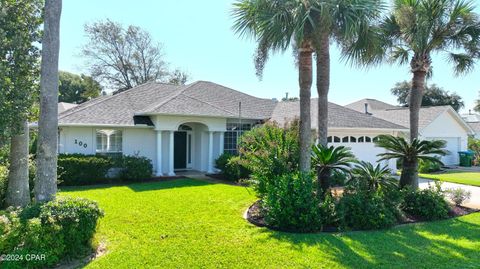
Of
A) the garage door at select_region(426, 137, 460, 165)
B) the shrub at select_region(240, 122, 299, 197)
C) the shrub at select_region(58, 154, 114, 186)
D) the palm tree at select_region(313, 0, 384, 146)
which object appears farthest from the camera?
the garage door at select_region(426, 137, 460, 165)

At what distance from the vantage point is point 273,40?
9.89m

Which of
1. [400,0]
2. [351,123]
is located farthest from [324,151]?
[351,123]

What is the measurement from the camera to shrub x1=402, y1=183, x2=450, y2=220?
9.88 meters

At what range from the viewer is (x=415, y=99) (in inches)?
494

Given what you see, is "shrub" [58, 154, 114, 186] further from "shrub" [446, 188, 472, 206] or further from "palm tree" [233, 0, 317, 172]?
"shrub" [446, 188, 472, 206]

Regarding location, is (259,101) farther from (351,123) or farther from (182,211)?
(182,211)

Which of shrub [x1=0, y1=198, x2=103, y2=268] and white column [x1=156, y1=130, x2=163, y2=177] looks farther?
white column [x1=156, y1=130, x2=163, y2=177]

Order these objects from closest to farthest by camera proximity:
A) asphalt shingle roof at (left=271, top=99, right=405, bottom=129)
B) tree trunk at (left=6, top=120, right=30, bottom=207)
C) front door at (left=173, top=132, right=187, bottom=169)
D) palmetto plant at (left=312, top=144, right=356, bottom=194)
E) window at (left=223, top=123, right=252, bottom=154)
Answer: tree trunk at (left=6, top=120, right=30, bottom=207)
palmetto plant at (left=312, top=144, right=356, bottom=194)
asphalt shingle roof at (left=271, top=99, right=405, bottom=129)
front door at (left=173, top=132, right=187, bottom=169)
window at (left=223, top=123, right=252, bottom=154)

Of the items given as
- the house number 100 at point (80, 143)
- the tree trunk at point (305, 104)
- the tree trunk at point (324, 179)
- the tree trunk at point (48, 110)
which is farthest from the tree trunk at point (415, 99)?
the house number 100 at point (80, 143)

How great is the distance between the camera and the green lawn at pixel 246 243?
6.21m

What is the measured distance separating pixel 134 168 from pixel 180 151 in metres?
4.84

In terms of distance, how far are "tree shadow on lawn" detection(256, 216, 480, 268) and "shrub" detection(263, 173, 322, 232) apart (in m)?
0.36

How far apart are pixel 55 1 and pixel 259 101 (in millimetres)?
18566

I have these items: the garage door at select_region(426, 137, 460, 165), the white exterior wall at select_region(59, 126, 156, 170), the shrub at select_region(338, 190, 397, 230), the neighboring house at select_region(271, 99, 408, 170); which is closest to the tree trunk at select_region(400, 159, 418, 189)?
the shrub at select_region(338, 190, 397, 230)
